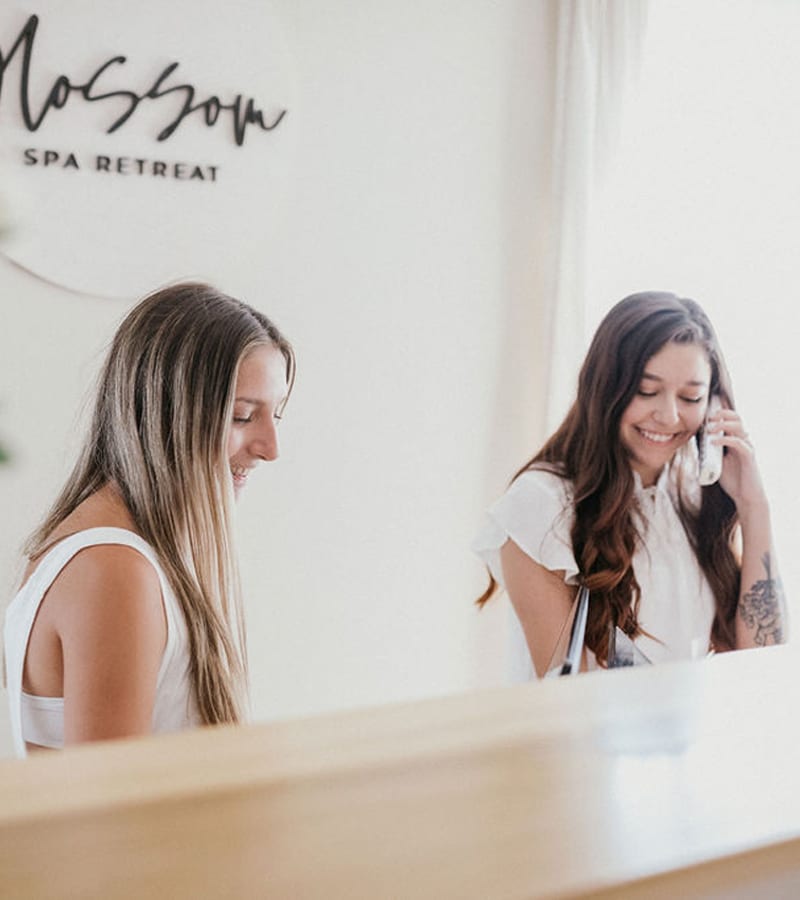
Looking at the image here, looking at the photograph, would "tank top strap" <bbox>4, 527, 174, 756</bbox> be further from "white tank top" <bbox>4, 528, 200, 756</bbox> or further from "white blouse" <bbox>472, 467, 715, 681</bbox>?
"white blouse" <bbox>472, 467, 715, 681</bbox>

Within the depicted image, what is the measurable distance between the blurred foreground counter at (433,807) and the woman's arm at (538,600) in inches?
71.5

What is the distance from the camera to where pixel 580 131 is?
286 cm

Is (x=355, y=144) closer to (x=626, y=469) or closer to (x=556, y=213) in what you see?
(x=556, y=213)

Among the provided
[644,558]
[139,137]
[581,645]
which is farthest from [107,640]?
[139,137]

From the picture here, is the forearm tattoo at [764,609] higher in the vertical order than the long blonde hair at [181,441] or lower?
lower

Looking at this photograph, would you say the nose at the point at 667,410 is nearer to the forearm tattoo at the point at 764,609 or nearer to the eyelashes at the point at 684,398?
the eyelashes at the point at 684,398

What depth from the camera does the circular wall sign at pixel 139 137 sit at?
2363 millimetres

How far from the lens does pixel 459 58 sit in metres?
2.82

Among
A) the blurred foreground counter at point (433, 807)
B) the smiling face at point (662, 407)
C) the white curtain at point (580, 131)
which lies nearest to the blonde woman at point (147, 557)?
the smiling face at point (662, 407)

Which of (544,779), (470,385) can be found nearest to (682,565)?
(470,385)

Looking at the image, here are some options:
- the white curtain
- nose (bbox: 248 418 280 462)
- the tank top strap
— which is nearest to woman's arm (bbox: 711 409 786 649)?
the white curtain

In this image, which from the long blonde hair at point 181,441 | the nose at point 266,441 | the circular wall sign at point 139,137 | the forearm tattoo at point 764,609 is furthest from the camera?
the circular wall sign at point 139,137

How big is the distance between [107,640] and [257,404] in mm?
563

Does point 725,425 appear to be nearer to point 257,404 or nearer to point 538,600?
point 538,600
